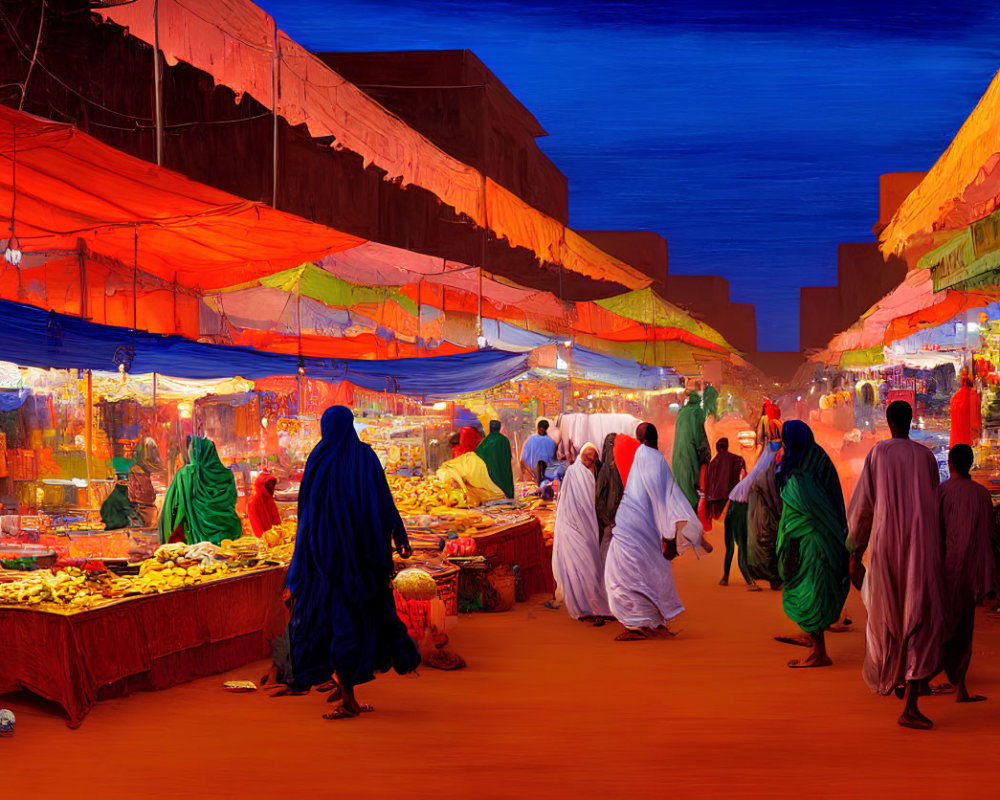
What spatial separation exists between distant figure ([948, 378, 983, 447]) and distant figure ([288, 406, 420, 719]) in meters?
7.96

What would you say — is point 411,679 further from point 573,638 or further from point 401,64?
point 401,64

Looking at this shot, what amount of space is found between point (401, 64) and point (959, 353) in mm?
11347

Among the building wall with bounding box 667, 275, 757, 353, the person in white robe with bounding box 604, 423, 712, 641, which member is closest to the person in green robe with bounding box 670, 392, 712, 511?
the person in white robe with bounding box 604, 423, 712, 641

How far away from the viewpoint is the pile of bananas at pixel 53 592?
5.46m

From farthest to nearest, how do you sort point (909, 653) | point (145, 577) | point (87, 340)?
1. point (87, 340)
2. point (145, 577)
3. point (909, 653)

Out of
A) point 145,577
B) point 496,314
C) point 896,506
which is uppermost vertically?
point 496,314

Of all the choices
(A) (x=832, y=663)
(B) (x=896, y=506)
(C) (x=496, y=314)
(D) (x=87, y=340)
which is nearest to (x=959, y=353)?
(C) (x=496, y=314)

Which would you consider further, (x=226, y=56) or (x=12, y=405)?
(x=12, y=405)

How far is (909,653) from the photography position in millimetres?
4973

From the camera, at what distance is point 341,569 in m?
5.20

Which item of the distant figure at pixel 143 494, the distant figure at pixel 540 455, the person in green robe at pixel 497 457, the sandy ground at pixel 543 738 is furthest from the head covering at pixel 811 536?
the distant figure at pixel 540 455

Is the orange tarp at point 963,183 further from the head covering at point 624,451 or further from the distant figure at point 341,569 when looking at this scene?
the distant figure at point 341,569

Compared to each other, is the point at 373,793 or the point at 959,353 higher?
the point at 959,353

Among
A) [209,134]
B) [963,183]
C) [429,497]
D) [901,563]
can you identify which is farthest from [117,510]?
[963,183]
